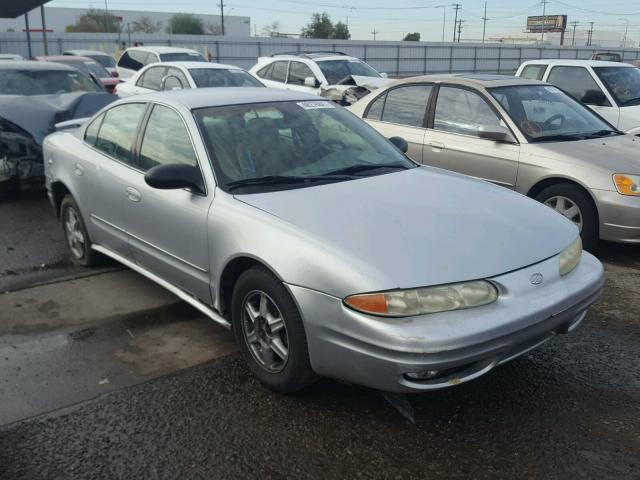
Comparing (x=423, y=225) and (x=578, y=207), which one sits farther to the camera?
(x=578, y=207)

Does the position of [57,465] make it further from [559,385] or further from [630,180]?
[630,180]

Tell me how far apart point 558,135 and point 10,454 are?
5354 mm

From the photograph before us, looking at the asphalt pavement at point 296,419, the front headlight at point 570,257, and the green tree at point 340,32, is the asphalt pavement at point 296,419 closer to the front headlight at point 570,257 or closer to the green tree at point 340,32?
the front headlight at point 570,257

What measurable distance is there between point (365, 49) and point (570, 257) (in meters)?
36.9

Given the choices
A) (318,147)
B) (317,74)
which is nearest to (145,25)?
(317,74)

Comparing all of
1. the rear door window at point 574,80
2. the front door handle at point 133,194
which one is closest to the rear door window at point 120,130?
the front door handle at point 133,194

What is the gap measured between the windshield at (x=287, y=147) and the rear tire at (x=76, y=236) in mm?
1809

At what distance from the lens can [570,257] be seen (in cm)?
338

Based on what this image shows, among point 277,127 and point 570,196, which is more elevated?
point 277,127

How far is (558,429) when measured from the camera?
3.03m

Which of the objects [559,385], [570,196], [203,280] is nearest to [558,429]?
[559,385]

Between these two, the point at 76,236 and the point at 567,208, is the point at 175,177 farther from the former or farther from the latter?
the point at 567,208

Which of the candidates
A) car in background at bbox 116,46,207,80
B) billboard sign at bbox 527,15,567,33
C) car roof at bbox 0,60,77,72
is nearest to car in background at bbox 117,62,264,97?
car roof at bbox 0,60,77,72

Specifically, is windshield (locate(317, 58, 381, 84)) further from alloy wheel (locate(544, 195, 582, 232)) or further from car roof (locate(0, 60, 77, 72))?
A: alloy wheel (locate(544, 195, 582, 232))
